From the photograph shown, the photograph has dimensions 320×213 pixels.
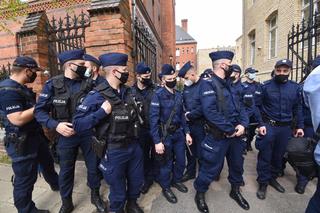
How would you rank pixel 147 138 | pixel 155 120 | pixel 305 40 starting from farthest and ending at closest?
pixel 305 40 < pixel 147 138 < pixel 155 120

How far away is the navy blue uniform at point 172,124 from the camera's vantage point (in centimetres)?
328

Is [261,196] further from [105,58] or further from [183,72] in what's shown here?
[105,58]

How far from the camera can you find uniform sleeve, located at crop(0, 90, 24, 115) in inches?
106

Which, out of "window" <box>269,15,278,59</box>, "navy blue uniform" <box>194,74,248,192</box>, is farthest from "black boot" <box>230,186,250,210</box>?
"window" <box>269,15,278,59</box>

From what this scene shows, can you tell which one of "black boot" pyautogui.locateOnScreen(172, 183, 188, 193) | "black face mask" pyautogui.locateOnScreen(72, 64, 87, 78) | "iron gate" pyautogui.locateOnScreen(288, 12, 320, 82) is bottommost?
"black boot" pyautogui.locateOnScreen(172, 183, 188, 193)

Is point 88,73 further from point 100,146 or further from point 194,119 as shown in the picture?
point 194,119

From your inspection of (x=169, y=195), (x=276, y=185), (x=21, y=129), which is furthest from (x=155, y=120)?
(x=276, y=185)

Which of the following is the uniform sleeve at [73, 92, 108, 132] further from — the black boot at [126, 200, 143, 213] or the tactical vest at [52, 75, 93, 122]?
the black boot at [126, 200, 143, 213]

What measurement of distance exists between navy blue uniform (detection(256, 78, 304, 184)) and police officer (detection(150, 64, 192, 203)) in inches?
45.4

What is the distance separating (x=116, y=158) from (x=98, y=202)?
3.17 ft

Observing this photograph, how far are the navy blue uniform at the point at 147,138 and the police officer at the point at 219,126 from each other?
2.92ft

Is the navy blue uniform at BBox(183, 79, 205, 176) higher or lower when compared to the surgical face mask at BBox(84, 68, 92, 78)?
lower

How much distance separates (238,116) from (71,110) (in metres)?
2.18

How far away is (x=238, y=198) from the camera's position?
3.26 meters
